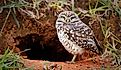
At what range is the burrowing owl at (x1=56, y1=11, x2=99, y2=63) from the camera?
4.18 m

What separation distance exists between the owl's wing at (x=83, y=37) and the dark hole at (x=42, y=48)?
54 centimetres

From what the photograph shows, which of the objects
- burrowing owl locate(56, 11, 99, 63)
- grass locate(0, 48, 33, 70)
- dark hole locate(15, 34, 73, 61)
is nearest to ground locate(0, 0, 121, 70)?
dark hole locate(15, 34, 73, 61)

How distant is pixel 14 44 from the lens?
447 cm

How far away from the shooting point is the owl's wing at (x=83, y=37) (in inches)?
164

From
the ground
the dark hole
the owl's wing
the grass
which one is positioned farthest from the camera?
the dark hole

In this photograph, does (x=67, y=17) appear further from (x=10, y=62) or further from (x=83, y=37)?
(x=10, y=62)

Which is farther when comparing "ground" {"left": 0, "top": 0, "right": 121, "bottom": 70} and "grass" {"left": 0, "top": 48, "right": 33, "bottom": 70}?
"ground" {"left": 0, "top": 0, "right": 121, "bottom": 70}

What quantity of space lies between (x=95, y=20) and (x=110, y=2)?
258 millimetres

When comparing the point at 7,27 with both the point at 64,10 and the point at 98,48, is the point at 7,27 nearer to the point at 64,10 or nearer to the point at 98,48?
the point at 64,10

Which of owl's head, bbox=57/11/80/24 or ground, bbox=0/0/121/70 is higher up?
owl's head, bbox=57/11/80/24

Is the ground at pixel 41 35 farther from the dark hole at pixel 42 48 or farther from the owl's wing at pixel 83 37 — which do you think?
the owl's wing at pixel 83 37

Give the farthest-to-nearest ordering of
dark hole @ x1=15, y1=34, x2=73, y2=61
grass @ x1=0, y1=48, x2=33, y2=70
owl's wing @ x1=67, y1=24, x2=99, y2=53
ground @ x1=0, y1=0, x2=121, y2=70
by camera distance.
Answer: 1. dark hole @ x1=15, y1=34, x2=73, y2=61
2. ground @ x1=0, y1=0, x2=121, y2=70
3. owl's wing @ x1=67, y1=24, x2=99, y2=53
4. grass @ x1=0, y1=48, x2=33, y2=70

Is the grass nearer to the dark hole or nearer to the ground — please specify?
the ground

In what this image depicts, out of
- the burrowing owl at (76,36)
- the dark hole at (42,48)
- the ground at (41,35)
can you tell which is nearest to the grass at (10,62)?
the ground at (41,35)
